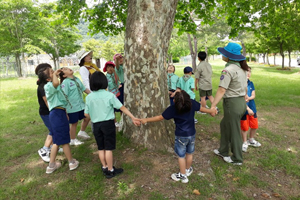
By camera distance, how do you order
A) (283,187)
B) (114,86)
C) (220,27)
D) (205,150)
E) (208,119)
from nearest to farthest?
(283,187) → (205,150) → (114,86) → (208,119) → (220,27)

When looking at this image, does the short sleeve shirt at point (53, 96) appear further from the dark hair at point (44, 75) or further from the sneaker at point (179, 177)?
the sneaker at point (179, 177)

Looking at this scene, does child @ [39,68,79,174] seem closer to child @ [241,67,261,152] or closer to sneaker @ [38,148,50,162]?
sneaker @ [38,148,50,162]

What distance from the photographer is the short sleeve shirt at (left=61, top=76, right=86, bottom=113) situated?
13.5 ft

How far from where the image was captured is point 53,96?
11.5 feet

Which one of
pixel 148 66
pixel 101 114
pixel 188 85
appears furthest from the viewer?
pixel 188 85

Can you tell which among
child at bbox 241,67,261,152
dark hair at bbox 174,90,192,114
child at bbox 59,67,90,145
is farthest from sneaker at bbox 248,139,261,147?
child at bbox 59,67,90,145

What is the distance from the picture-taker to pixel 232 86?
3535 millimetres

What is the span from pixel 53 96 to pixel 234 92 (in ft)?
10.3

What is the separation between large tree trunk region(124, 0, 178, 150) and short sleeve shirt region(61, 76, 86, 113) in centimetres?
101

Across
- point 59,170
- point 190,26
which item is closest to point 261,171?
point 59,170

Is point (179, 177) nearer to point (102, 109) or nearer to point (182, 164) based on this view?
point (182, 164)

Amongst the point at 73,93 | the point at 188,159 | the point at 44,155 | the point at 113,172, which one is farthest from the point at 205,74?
the point at 44,155

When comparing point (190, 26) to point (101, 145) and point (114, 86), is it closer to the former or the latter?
point (114, 86)

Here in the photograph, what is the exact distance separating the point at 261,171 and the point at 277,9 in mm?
6885
